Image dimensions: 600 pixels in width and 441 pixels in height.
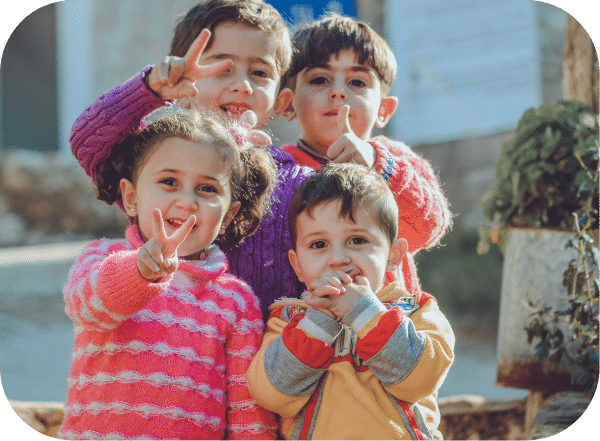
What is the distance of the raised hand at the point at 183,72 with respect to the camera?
169cm

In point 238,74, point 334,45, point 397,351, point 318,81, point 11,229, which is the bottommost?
point 397,351

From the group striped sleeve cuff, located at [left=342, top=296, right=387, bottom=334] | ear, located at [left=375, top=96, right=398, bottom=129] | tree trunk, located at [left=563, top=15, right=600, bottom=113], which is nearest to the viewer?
striped sleeve cuff, located at [left=342, top=296, right=387, bottom=334]

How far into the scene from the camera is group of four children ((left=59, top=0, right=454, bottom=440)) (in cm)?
157

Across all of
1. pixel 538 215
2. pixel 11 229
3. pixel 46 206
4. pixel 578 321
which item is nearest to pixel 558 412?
pixel 578 321

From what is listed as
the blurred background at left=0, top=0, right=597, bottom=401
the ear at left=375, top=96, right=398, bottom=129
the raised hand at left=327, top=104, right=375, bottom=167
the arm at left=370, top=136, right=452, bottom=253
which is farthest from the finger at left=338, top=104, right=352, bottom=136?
the blurred background at left=0, top=0, right=597, bottom=401

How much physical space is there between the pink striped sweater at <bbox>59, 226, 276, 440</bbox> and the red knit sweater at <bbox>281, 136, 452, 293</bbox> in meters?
0.57

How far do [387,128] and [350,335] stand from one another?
6.92 meters

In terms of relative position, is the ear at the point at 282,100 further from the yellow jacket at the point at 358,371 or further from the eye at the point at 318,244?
the yellow jacket at the point at 358,371

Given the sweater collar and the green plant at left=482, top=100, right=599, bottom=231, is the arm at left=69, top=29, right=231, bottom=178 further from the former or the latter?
the green plant at left=482, top=100, right=599, bottom=231

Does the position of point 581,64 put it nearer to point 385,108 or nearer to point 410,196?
point 385,108

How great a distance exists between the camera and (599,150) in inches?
104

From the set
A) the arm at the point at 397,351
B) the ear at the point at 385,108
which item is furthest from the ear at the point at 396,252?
the ear at the point at 385,108

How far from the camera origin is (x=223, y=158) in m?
1.79

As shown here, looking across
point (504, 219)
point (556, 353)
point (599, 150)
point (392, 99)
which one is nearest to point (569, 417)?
point (556, 353)
